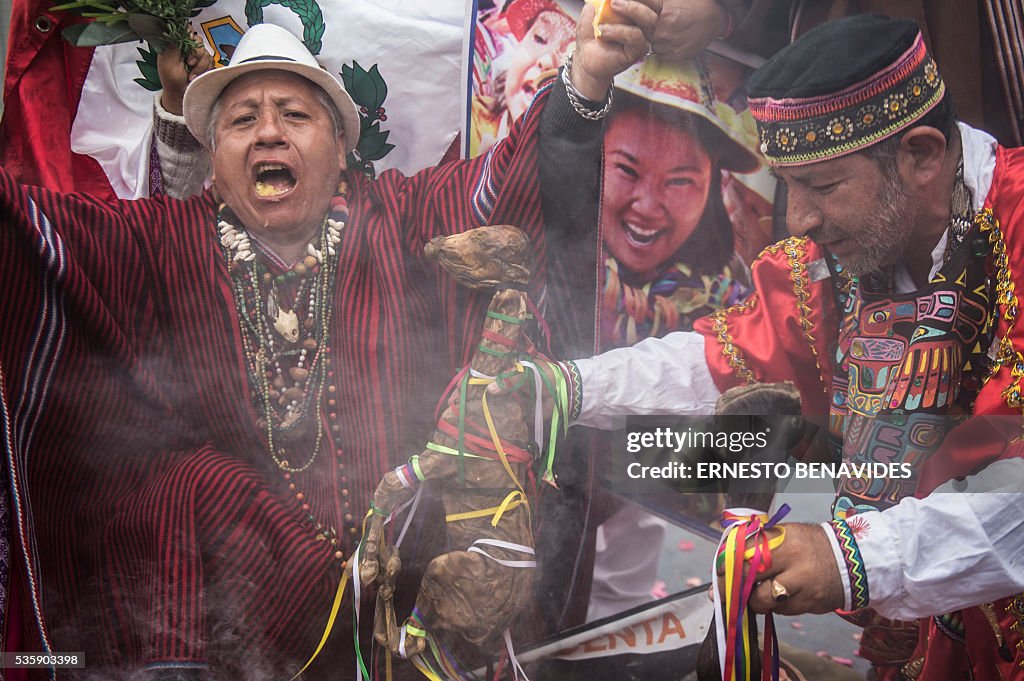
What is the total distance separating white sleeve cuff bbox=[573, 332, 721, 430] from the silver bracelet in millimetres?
517

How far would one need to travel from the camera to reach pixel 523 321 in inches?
Answer: 73.9

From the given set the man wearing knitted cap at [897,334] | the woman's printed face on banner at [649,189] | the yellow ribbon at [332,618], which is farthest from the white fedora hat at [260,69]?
the yellow ribbon at [332,618]

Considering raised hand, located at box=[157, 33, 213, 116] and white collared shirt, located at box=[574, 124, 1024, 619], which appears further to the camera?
raised hand, located at box=[157, 33, 213, 116]

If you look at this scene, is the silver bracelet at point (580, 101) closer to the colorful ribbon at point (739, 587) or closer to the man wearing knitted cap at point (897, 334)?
the man wearing knitted cap at point (897, 334)

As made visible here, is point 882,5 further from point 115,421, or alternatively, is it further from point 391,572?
point 115,421

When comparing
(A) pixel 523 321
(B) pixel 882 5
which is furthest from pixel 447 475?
(B) pixel 882 5

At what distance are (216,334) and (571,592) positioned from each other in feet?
3.29

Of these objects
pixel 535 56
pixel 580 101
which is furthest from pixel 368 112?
pixel 580 101

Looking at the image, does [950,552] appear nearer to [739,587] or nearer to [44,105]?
[739,587]

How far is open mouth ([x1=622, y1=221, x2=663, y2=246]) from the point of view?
194 cm

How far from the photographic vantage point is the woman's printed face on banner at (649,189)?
6.25ft

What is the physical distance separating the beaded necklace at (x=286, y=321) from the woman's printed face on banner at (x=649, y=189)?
618 millimetres

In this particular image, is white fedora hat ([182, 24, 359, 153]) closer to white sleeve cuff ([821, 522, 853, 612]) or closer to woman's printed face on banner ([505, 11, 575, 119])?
woman's printed face on banner ([505, 11, 575, 119])

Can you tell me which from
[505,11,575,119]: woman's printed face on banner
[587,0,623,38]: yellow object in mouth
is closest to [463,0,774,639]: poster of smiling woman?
[505,11,575,119]: woman's printed face on banner
